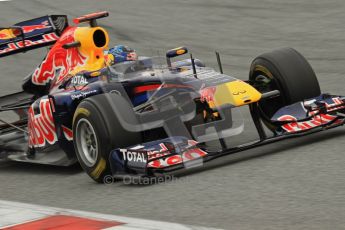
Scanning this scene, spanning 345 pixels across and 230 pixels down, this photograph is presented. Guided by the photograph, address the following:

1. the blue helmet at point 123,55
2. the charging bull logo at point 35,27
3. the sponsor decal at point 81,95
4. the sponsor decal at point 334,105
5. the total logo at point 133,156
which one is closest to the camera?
the total logo at point 133,156

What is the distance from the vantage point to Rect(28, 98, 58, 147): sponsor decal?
8367 mm

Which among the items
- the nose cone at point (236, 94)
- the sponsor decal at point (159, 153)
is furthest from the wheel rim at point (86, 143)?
the nose cone at point (236, 94)

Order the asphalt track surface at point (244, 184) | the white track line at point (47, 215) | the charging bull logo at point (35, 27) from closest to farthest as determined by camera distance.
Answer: the white track line at point (47, 215) → the asphalt track surface at point (244, 184) → the charging bull logo at point (35, 27)

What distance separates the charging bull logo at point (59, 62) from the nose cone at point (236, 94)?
1897 millimetres

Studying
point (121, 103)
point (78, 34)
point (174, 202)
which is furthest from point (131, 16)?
point (174, 202)

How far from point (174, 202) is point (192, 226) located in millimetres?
915

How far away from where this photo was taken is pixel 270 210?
5.76m

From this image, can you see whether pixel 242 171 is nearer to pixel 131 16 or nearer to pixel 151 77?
pixel 151 77

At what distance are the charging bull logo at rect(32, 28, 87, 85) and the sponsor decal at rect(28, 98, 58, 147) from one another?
2.32 ft

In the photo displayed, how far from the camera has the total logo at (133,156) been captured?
7.09 metres

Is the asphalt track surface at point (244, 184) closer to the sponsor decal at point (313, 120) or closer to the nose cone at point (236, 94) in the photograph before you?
the sponsor decal at point (313, 120)

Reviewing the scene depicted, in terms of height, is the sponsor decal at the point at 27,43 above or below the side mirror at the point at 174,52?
above

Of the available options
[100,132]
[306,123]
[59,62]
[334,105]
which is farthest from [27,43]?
[334,105]

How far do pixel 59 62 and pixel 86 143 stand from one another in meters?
1.80
